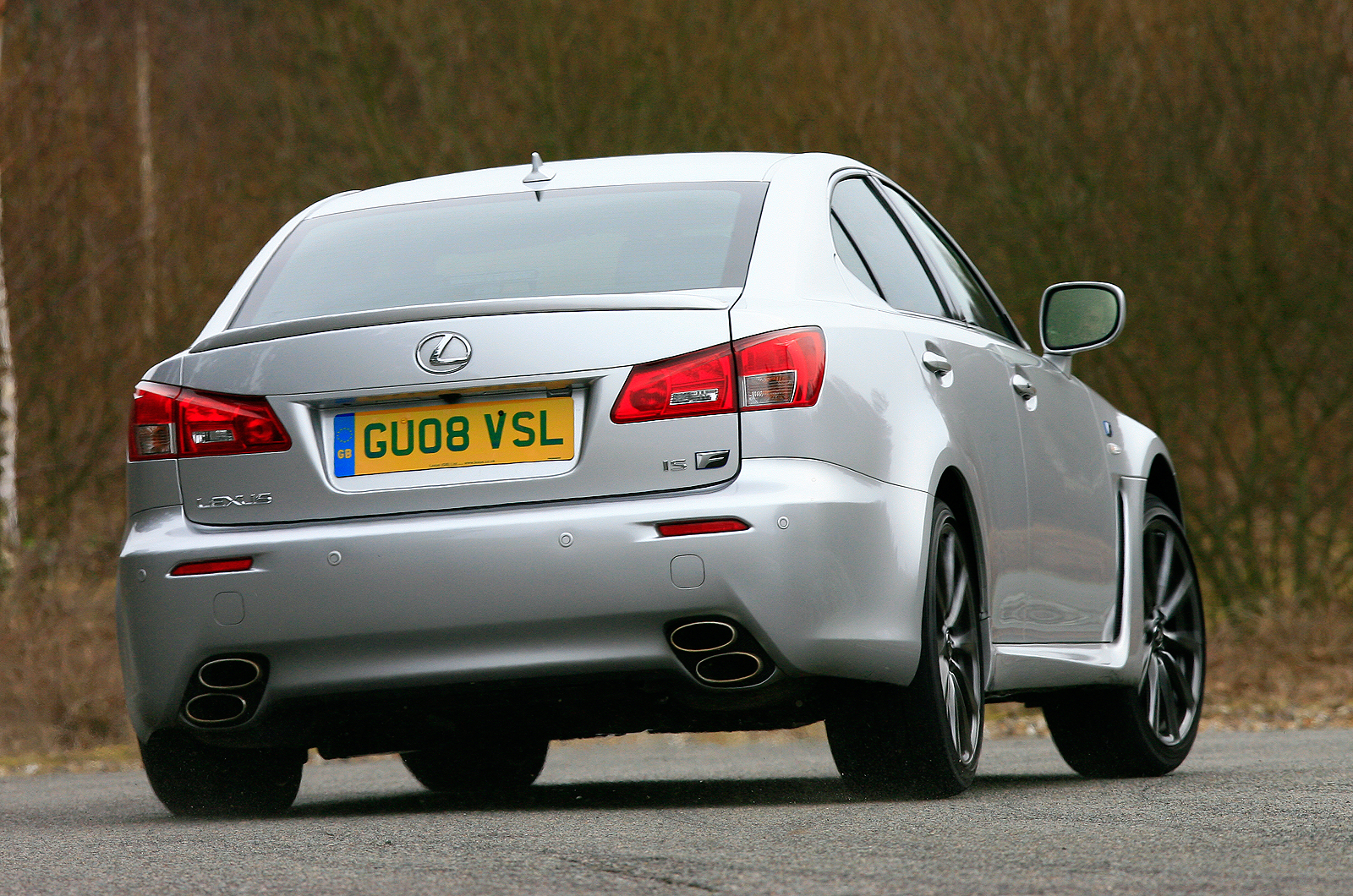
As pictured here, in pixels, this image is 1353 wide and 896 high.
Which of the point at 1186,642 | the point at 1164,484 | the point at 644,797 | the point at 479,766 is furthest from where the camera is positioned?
the point at 1164,484

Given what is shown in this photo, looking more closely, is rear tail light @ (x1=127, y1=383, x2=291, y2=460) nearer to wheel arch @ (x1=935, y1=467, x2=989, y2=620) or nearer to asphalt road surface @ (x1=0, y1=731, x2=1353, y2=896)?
asphalt road surface @ (x1=0, y1=731, x2=1353, y2=896)

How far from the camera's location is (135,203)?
16.5 metres

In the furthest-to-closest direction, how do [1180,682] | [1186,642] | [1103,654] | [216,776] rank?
[1186,642]
[1180,682]
[1103,654]
[216,776]

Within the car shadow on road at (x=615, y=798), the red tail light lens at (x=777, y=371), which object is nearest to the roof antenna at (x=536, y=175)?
the red tail light lens at (x=777, y=371)

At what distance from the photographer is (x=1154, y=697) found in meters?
6.89

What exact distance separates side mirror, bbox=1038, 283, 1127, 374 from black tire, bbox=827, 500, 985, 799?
137 cm

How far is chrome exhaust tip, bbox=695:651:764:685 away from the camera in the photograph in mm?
4859

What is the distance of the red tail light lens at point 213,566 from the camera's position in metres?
5.01

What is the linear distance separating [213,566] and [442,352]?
0.74m

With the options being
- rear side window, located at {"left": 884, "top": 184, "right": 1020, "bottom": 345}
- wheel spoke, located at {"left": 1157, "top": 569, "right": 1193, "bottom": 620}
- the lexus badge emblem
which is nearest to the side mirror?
rear side window, located at {"left": 884, "top": 184, "right": 1020, "bottom": 345}

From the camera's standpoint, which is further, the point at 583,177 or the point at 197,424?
the point at 583,177

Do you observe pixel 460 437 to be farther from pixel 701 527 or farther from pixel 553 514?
pixel 701 527

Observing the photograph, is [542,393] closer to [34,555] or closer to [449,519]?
[449,519]

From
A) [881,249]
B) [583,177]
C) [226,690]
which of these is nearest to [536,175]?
[583,177]
